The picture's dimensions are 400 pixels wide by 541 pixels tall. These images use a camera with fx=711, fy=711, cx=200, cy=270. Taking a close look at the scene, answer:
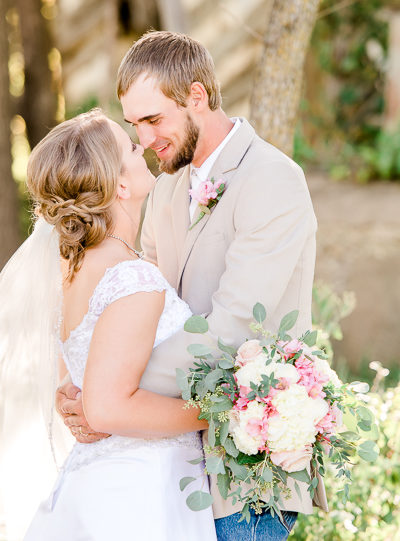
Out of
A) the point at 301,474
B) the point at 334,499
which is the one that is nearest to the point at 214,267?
the point at 301,474

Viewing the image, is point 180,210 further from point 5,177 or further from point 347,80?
point 347,80

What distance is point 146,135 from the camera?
104 inches

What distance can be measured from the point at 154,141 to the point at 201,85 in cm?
27

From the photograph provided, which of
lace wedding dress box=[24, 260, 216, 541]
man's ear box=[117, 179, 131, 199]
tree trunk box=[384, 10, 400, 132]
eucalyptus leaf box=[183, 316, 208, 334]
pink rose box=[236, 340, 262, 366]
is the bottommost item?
tree trunk box=[384, 10, 400, 132]

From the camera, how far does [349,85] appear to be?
8828 mm

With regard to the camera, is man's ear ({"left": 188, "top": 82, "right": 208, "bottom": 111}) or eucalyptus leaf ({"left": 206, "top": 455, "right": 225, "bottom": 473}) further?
man's ear ({"left": 188, "top": 82, "right": 208, "bottom": 111})

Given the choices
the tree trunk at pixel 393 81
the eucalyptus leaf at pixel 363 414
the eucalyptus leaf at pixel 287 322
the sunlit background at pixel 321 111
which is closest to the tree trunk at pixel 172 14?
the sunlit background at pixel 321 111

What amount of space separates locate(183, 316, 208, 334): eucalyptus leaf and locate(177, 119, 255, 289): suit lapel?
21.5 inches

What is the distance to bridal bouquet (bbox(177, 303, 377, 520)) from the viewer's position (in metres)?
1.96

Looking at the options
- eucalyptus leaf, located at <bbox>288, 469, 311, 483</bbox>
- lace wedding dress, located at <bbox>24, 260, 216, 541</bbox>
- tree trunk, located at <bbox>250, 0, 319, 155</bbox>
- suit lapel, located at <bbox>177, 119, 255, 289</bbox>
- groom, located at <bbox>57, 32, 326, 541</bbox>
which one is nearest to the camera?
eucalyptus leaf, located at <bbox>288, 469, 311, 483</bbox>

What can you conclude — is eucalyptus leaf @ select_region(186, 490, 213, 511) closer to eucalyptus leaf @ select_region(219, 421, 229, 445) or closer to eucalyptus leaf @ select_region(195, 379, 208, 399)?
eucalyptus leaf @ select_region(219, 421, 229, 445)

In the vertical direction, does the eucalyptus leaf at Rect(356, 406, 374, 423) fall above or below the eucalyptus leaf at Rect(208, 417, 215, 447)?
below

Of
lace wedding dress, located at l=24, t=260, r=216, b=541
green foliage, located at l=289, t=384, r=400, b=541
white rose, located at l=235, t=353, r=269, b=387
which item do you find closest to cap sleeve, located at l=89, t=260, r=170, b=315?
lace wedding dress, located at l=24, t=260, r=216, b=541

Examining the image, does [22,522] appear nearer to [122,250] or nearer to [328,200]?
[122,250]
